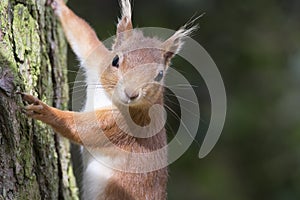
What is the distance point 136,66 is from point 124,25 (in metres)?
0.41

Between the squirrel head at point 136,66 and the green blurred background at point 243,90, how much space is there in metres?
2.23

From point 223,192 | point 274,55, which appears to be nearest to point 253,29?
point 274,55

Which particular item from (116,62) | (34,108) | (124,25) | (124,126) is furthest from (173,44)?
(34,108)

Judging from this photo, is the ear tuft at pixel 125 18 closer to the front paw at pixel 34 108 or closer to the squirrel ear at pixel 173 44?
the squirrel ear at pixel 173 44

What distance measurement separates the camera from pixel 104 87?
3.45 m

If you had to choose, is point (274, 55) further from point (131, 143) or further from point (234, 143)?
point (131, 143)

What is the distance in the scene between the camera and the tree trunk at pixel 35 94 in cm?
276

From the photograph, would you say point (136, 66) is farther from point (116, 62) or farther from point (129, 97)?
point (129, 97)

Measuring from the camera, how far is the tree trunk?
276 cm

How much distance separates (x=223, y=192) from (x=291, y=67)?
140cm

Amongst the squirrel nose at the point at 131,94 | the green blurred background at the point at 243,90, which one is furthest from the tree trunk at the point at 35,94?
the green blurred background at the point at 243,90

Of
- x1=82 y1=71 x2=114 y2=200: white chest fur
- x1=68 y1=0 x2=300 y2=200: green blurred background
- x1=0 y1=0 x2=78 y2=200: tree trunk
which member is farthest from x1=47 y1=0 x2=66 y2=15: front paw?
x1=68 y1=0 x2=300 y2=200: green blurred background

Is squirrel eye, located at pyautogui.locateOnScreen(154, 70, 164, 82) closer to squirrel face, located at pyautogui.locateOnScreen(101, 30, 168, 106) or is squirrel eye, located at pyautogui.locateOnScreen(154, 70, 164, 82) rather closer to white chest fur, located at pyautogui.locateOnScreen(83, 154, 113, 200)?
squirrel face, located at pyautogui.locateOnScreen(101, 30, 168, 106)

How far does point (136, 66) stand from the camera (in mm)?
3322
